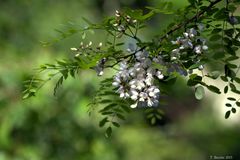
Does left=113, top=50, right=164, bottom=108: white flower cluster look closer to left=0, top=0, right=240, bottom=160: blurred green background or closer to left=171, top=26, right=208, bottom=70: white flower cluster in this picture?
left=171, top=26, right=208, bottom=70: white flower cluster

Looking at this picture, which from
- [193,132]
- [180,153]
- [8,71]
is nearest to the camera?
[8,71]

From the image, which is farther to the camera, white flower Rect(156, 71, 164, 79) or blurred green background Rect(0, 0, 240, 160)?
blurred green background Rect(0, 0, 240, 160)

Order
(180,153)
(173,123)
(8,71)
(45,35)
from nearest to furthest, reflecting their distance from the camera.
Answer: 1. (8,71)
2. (45,35)
3. (180,153)
4. (173,123)

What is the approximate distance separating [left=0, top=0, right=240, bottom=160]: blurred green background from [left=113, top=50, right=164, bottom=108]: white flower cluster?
16 cm

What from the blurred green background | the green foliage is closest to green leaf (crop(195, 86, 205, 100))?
the green foliage

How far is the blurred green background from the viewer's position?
105 inches

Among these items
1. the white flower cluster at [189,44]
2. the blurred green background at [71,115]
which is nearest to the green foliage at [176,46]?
the white flower cluster at [189,44]

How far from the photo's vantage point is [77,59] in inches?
40.1

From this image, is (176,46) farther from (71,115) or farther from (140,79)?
(71,115)

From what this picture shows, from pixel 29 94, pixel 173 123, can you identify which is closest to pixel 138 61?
pixel 29 94

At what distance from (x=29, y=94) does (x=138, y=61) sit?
211 mm

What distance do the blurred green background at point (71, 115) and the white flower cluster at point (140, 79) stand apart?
0.51 feet

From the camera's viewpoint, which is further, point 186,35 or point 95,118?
point 95,118

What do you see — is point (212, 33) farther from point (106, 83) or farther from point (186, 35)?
point (106, 83)
